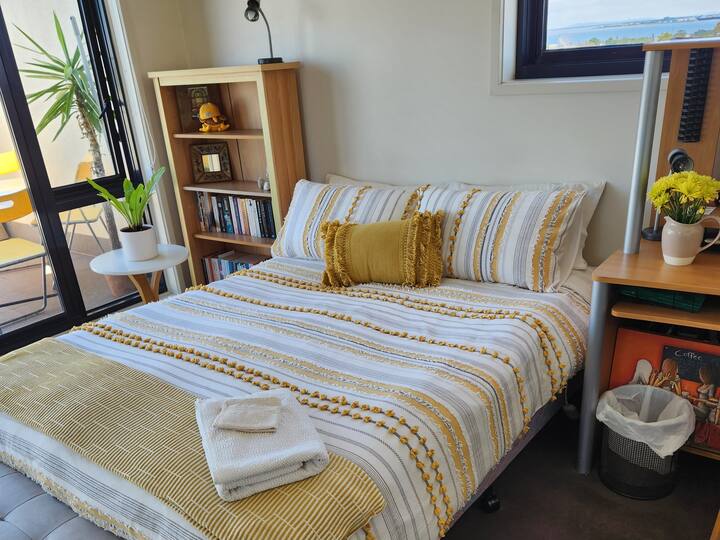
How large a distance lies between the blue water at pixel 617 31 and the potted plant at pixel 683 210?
735 mm

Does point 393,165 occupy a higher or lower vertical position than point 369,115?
lower

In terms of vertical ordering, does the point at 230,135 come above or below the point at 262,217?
above

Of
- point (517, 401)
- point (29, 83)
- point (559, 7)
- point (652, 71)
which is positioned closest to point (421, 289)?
point (517, 401)

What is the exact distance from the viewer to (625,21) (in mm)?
2232

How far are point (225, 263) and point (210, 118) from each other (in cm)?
80

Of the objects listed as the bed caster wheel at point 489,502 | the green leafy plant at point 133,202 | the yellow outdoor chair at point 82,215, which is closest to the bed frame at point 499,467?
the bed caster wheel at point 489,502

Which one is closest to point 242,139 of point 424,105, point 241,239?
point 241,239

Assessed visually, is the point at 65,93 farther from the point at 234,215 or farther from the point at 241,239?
the point at 241,239

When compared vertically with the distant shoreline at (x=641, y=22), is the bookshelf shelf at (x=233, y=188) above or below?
below

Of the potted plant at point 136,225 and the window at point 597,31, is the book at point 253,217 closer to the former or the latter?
the potted plant at point 136,225

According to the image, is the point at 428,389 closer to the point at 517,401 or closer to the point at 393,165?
the point at 517,401

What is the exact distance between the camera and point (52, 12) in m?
2.93

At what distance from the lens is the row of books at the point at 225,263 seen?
10.8ft

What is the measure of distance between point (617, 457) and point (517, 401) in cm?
45
